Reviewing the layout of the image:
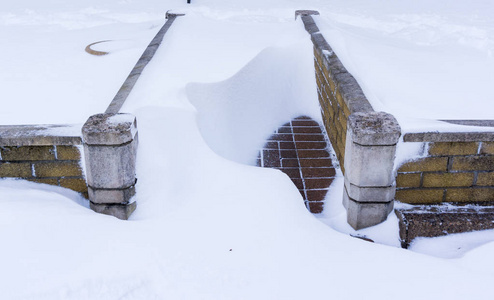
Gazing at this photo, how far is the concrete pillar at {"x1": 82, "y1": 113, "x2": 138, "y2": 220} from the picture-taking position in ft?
8.82

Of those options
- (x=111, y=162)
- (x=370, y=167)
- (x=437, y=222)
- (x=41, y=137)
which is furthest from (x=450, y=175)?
(x=41, y=137)

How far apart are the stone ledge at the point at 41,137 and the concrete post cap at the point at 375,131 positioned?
1.61 meters

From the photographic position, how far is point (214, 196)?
9.21ft

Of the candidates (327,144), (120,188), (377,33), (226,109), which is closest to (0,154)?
(120,188)

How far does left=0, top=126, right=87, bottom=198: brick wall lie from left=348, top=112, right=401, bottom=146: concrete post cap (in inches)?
63.6

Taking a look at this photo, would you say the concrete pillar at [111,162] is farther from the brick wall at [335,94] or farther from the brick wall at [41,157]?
the brick wall at [335,94]

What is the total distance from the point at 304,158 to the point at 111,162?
6.90 feet

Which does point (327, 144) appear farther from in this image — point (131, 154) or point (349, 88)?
point (131, 154)

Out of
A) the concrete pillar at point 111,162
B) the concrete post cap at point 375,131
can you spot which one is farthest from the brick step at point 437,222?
the concrete pillar at point 111,162

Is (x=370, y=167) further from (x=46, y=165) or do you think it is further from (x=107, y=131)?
(x=46, y=165)

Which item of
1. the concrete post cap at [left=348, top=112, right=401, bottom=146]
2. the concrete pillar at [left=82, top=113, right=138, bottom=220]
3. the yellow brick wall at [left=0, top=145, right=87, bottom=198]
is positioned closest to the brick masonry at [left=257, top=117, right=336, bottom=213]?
the concrete post cap at [left=348, top=112, right=401, bottom=146]

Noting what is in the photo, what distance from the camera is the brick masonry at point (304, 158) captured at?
3844mm

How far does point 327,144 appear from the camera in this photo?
4.59m

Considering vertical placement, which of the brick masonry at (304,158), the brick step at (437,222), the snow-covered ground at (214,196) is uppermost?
the snow-covered ground at (214,196)
